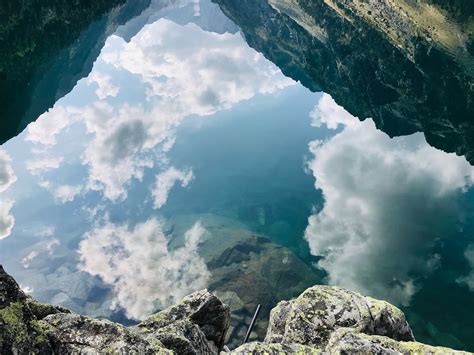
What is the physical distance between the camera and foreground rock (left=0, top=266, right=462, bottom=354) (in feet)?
39.6

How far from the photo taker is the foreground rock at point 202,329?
476 inches

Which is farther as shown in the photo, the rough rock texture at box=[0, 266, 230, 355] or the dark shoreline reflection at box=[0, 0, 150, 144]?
the dark shoreline reflection at box=[0, 0, 150, 144]

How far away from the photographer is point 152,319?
784 inches

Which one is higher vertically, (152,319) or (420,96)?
(152,319)

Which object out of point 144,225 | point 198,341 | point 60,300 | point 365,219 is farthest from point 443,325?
point 60,300

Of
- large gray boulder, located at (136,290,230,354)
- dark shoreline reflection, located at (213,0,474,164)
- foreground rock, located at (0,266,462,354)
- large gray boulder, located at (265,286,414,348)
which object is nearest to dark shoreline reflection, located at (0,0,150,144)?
dark shoreline reflection, located at (213,0,474,164)

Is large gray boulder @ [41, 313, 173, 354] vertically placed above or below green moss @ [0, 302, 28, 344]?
below

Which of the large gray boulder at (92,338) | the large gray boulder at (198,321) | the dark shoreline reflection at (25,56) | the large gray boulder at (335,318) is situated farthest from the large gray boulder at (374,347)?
the dark shoreline reflection at (25,56)

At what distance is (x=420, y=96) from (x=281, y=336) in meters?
146

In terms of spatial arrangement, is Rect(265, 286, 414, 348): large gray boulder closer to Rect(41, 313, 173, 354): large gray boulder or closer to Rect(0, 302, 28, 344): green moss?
Rect(41, 313, 173, 354): large gray boulder

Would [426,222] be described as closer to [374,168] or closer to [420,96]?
[374,168]

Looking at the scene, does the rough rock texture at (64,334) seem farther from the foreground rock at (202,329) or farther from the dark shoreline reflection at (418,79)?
the dark shoreline reflection at (418,79)

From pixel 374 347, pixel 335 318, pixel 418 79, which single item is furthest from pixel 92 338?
pixel 418 79

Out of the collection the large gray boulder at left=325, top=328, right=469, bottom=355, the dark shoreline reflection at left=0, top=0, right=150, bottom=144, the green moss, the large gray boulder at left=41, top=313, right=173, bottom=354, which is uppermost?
the green moss
